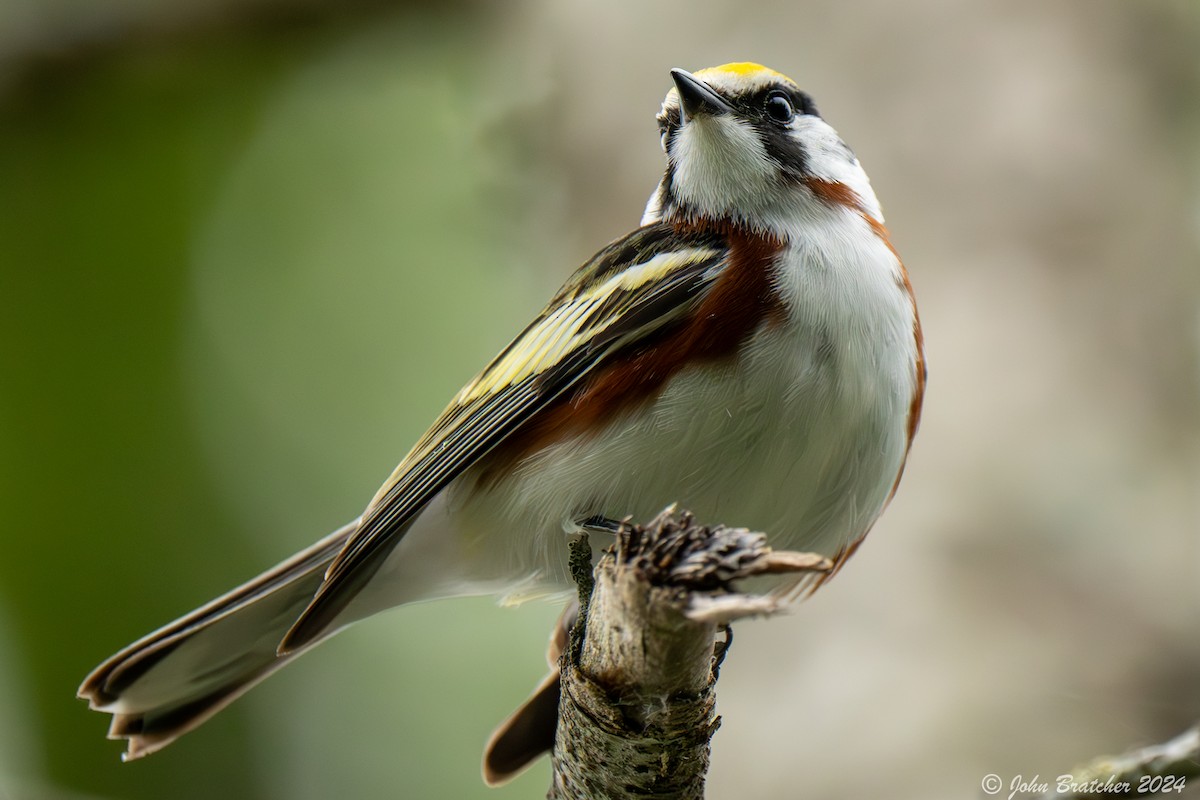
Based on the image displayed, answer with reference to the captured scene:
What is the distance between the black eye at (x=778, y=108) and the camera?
10.6 ft

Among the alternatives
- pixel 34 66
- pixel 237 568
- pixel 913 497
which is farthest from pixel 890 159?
pixel 237 568

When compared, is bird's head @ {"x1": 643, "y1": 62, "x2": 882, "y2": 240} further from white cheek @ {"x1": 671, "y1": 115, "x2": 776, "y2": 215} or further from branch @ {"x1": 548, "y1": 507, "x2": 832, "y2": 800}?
branch @ {"x1": 548, "y1": 507, "x2": 832, "y2": 800}

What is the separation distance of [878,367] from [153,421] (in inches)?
158

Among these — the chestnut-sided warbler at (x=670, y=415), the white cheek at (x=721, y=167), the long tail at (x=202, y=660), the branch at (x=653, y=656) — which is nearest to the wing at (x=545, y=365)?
the chestnut-sided warbler at (x=670, y=415)

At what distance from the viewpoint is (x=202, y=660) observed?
3.02 meters

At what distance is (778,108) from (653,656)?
2100 mm

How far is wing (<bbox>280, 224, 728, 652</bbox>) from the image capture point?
2.63 meters

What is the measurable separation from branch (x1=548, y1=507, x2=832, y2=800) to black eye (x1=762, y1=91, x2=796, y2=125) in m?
1.79

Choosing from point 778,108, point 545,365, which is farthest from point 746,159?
point 545,365

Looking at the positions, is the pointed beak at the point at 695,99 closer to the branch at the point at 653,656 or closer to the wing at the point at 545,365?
the wing at the point at 545,365

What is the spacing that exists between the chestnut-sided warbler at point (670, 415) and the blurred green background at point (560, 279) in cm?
91

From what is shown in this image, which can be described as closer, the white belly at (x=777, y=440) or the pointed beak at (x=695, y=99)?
the white belly at (x=777, y=440)

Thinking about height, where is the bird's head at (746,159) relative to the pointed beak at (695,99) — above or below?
below

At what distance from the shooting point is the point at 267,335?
22.8 feet
